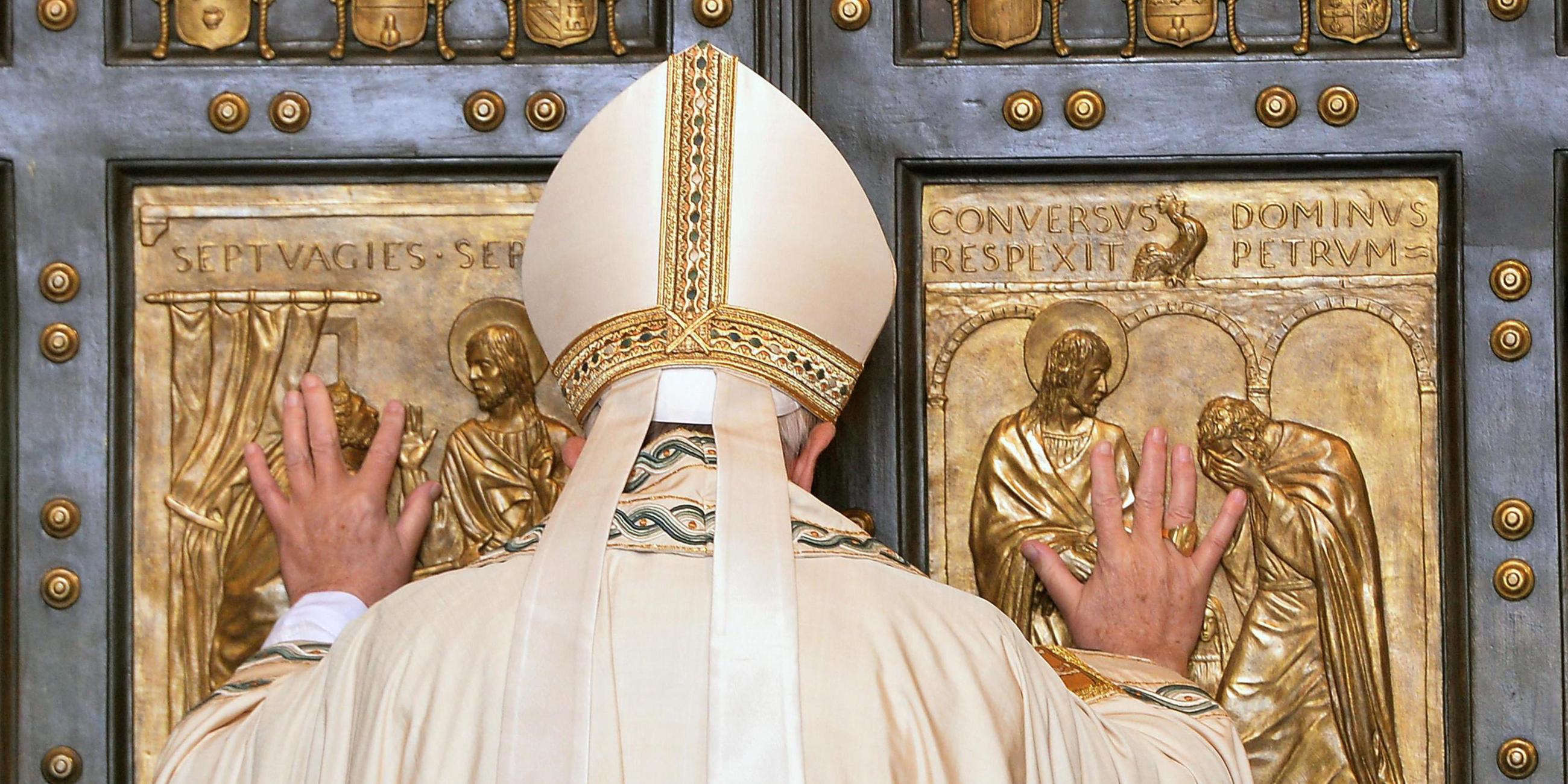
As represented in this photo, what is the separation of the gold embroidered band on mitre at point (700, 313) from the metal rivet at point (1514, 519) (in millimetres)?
1316

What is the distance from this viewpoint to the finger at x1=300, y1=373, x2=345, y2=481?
3.27m

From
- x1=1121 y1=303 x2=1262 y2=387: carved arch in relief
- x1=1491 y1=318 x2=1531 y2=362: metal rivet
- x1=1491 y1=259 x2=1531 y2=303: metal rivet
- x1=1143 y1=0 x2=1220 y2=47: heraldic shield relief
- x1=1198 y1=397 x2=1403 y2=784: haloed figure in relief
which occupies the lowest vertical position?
x1=1198 y1=397 x2=1403 y2=784: haloed figure in relief

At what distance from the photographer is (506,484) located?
339 centimetres

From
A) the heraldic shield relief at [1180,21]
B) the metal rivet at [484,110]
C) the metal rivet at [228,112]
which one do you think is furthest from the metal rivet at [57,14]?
the heraldic shield relief at [1180,21]

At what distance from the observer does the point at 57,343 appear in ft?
11.1

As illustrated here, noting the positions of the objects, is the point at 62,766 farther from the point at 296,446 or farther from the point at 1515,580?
the point at 1515,580

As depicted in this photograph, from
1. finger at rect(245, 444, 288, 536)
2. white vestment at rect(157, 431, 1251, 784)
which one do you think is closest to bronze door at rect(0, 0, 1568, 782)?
finger at rect(245, 444, 288, 536)

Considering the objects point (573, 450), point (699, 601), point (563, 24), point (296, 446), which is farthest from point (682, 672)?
point (563, 24)

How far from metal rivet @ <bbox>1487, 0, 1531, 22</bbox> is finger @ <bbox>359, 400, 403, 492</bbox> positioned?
1924mm

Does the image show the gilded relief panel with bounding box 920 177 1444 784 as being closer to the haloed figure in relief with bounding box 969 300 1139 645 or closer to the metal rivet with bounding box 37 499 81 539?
the haloed figure in relief with bounding box 969 300 1139 645

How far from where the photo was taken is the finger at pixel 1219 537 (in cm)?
310

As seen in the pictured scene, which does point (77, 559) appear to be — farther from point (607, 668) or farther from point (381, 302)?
point (607, 668)

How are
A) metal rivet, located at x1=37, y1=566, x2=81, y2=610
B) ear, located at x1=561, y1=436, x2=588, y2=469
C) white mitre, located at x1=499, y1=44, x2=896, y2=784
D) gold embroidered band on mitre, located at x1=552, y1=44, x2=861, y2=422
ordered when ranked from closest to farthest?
white mitre, located at x1=499, y1=44, x2=896, y2=784
gold embroidered band on mitre, located at x1=552, y1=44, x2=861, y2=422
ear, located at x1=561, y1=436, x2=588, y2=469
metal rivet, located at x1=37, y1=566, x2=81, y2=610

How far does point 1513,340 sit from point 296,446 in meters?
1.98
